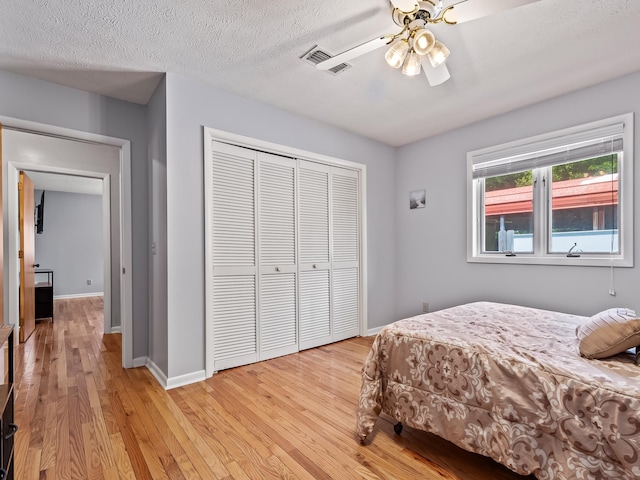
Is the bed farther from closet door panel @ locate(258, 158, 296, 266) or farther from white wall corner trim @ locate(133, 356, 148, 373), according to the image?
white wall corner trim @ locate(133, 356, 148, 373)

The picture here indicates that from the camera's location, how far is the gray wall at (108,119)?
2.51 meters

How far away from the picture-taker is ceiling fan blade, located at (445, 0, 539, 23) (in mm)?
1465

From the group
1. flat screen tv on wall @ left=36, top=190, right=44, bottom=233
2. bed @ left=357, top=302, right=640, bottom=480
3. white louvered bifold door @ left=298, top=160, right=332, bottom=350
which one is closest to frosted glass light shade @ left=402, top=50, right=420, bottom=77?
bed @ left=357, top=302, right=640, bottom=480

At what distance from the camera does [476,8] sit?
4.98ft

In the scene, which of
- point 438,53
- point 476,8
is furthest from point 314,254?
point 476,8

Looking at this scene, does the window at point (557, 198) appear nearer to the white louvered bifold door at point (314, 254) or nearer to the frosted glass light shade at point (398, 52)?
the white louvered bifold door at point (314, 254)

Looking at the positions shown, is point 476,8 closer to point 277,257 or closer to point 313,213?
point 313,213

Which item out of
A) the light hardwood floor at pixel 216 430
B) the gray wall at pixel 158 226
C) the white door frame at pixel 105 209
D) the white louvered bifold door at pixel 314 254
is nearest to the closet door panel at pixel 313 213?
the white louvered bifold door at pixel 314 254

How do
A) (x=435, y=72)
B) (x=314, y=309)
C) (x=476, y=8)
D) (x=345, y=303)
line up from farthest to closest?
1. (x=345, y=303)
2. (x=314, y=309)
3. (x=435, y=72)
4. (x=476, y=8)

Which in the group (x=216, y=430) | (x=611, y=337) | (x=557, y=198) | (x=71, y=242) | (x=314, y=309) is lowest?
(x=216, y=430)

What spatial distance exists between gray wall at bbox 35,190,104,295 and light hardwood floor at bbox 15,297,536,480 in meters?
5.38

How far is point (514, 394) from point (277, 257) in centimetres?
232

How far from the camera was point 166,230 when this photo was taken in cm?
257

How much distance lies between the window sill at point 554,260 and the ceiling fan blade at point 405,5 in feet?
8.38
